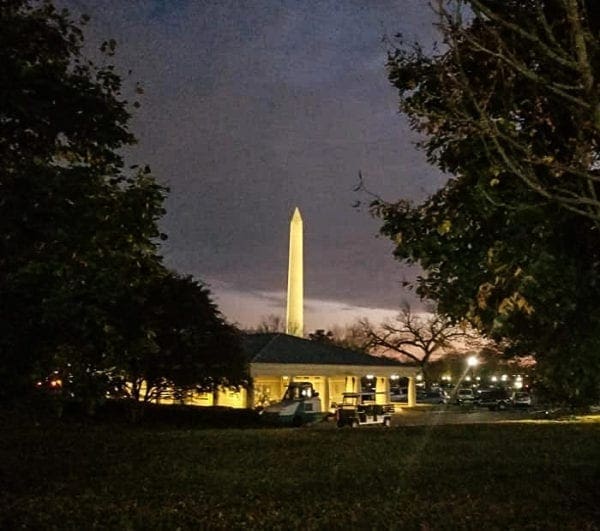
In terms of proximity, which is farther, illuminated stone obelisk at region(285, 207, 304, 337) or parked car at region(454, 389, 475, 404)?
parked car at region(454, 389, 475, 404)

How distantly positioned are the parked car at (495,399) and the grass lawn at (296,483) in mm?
37027

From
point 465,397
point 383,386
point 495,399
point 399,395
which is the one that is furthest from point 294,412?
point 465,397

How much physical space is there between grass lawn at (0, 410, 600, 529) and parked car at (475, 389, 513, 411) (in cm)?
3703

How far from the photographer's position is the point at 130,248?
1094 cm

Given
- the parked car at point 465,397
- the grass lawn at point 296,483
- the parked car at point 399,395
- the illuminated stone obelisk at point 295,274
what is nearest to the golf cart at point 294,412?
the grass lawn at point 296,483

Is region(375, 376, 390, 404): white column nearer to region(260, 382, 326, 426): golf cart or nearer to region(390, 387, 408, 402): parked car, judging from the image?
region(390, 387, 408, 402): parked car

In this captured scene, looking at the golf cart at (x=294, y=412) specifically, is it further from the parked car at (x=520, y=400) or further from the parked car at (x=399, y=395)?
the parked car at (x=399, y=395)

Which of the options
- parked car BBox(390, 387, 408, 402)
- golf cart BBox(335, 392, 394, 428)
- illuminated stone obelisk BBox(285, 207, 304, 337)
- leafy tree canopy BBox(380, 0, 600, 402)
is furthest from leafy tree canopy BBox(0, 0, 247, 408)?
parked car BBox(390, 387, 408, 402)

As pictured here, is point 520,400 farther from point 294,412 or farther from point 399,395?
point 294,412

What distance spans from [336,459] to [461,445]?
18.1 ft

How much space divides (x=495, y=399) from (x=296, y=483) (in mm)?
49521

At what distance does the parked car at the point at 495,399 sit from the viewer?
59062 millimetres

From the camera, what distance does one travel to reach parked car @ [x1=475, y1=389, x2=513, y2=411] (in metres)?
59.1

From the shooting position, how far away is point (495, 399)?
5981 centimetres
